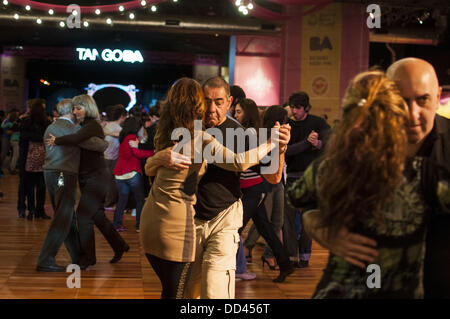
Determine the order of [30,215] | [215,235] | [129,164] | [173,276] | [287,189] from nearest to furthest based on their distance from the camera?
[173,276] < [215,235] < [287,189] < [129,164] < [30,215]

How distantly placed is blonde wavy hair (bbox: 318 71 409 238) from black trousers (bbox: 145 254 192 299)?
4.24 ft

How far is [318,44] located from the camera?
12141 mm

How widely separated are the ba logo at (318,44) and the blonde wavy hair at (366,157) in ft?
35.7

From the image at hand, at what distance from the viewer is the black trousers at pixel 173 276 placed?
2689 mm

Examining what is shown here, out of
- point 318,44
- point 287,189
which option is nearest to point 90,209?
point 287,189

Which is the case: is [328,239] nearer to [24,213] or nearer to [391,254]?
[391,254]

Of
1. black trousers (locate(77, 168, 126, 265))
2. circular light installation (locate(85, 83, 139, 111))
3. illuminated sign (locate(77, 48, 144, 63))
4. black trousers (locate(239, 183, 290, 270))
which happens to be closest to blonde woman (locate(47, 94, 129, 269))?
black trousers (locate(77, 168, 126, 265))

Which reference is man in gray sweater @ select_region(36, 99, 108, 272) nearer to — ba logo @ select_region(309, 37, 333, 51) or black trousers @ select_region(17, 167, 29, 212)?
black trousers @ select_region(17, 167, 29, 212)

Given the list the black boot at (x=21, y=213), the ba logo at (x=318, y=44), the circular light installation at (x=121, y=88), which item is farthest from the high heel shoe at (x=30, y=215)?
the circular light installation at (x=121, y=88)

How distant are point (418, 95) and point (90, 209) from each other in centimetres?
403

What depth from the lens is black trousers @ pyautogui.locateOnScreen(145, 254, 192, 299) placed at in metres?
2.69

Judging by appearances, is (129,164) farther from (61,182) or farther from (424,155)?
(424,155)
